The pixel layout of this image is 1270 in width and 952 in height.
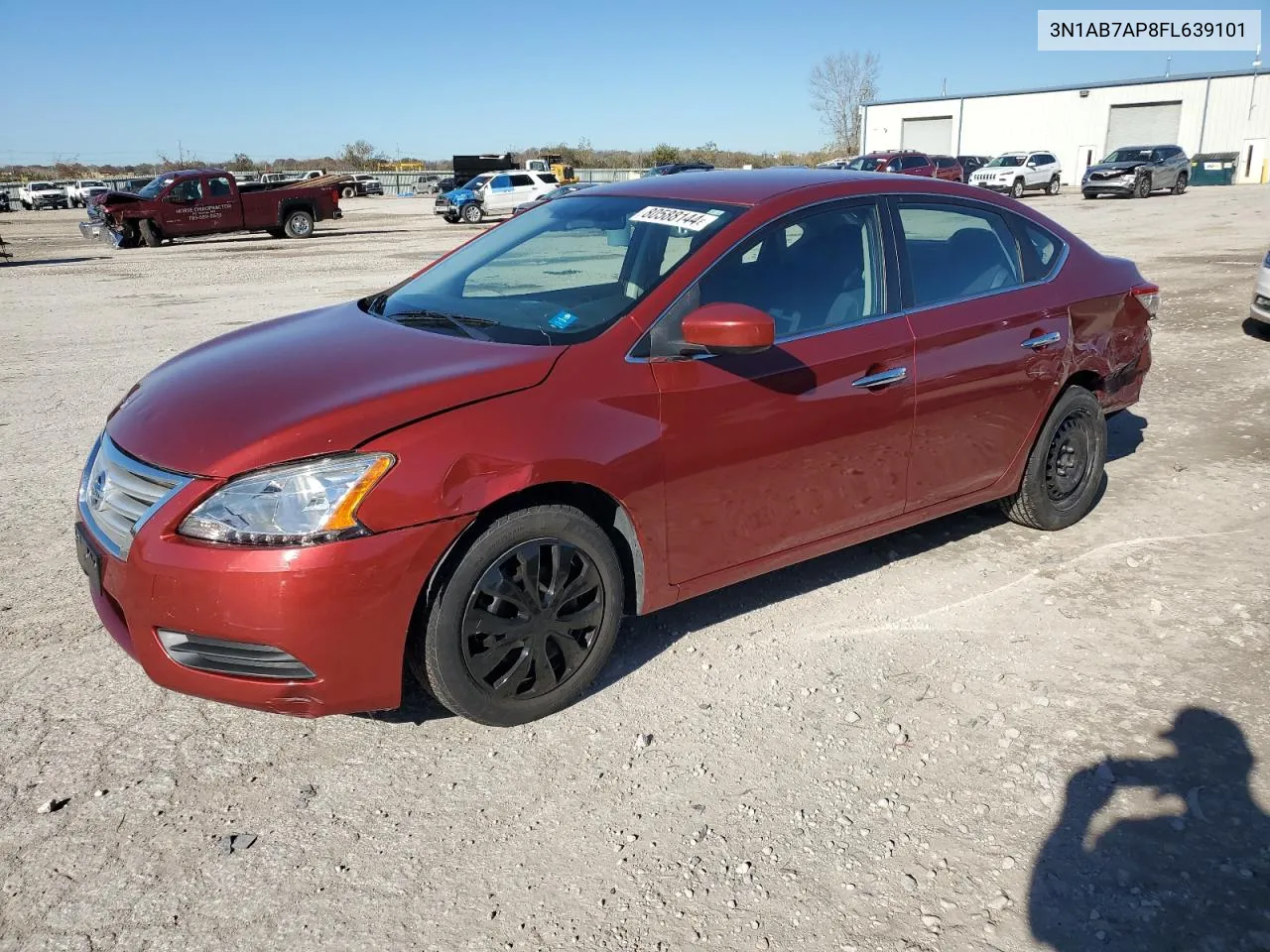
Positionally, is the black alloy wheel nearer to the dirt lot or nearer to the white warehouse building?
the dirt lot

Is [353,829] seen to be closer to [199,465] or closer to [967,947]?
[199,465]

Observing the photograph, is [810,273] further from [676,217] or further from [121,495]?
[121,495]

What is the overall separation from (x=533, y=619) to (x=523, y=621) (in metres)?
0.03

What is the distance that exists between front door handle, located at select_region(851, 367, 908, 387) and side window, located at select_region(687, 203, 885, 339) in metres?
0.22

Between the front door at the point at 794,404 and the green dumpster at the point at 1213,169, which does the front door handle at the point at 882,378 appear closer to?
the front door at the point at 794,404

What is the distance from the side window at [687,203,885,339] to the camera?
3.41m

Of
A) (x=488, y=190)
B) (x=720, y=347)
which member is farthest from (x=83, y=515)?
(x=488, y=190)

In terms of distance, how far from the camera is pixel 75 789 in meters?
2.78

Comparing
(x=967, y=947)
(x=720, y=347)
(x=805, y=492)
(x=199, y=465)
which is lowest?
(x=967, y=947)

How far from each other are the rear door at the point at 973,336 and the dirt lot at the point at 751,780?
553 millimetres

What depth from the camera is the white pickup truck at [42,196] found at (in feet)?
171

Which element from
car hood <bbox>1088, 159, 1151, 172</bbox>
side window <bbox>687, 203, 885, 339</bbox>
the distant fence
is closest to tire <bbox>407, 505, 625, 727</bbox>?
side window <bbox>687, 203, 885, 339</bbox>

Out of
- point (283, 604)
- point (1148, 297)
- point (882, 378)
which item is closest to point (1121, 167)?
point (1148, 297)

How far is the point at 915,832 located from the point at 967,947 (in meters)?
0.41
